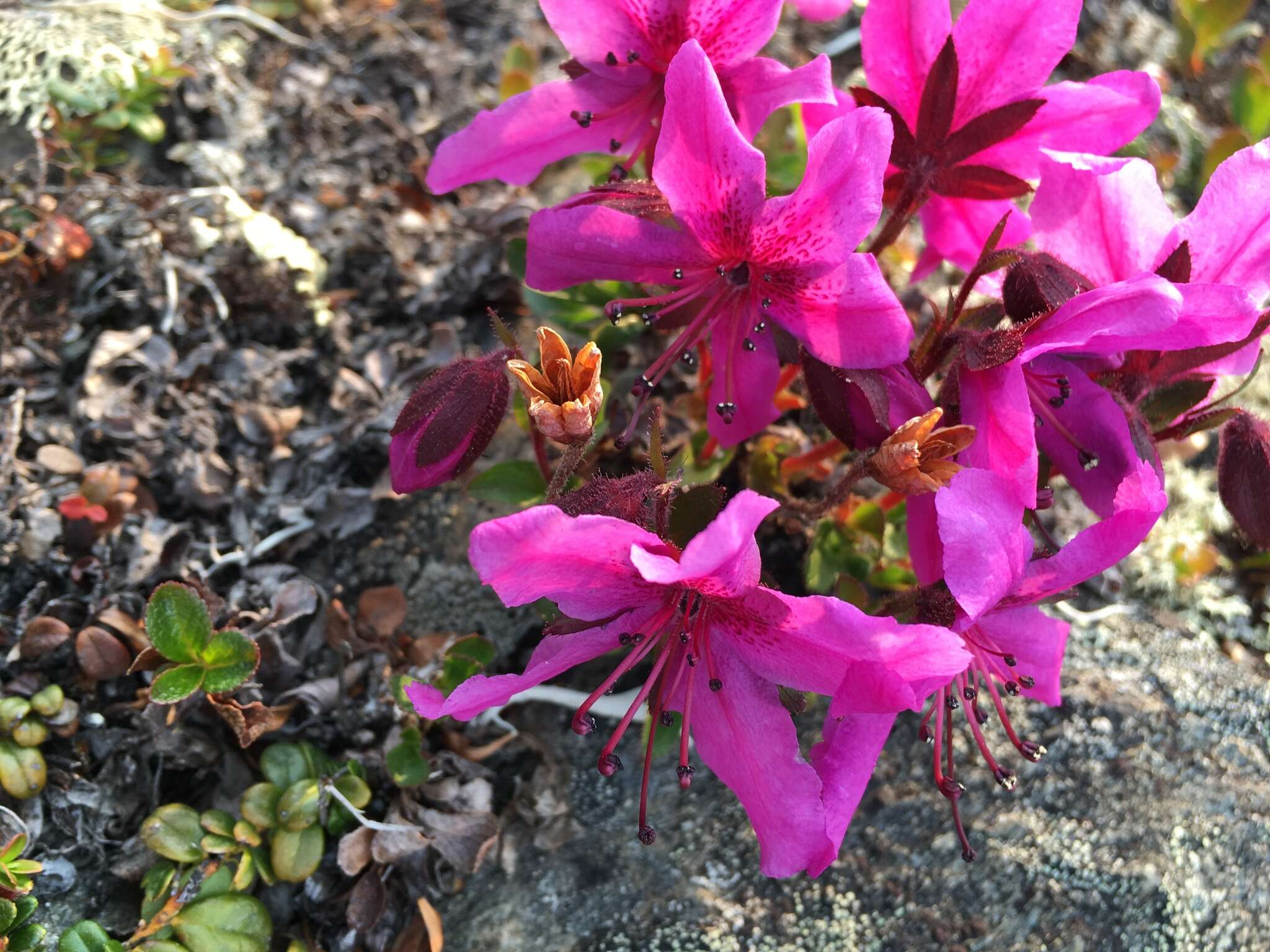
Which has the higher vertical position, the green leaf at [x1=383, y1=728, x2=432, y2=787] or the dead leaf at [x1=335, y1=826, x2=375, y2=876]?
the green leaf at [x1=383, y1=728, x2=432, y2=787]

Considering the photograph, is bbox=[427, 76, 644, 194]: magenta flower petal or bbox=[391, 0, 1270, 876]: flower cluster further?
bbox=[427, 76, 644, 194]: magenta flower petal

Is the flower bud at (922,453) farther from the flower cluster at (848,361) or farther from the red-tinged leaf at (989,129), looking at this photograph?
the red-tinged leaf at (989,129)

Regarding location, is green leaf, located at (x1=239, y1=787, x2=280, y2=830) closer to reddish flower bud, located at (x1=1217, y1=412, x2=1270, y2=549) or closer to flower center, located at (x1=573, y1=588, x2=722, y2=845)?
flower center, located at (x1=573, y1=588, x2=722, y2=845)

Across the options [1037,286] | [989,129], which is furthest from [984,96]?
[1037,286]

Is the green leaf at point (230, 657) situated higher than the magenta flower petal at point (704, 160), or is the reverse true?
the magenta flower petal at point (704, 160)

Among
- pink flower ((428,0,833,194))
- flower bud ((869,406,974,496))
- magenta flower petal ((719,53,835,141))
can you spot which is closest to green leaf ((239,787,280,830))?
pink flower ((428,0,833,194))

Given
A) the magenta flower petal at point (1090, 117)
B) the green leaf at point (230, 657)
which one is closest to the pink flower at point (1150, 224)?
the magenta flower petal at point (1090, 117)

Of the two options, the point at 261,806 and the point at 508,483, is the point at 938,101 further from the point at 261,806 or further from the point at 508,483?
the point at 261,806
